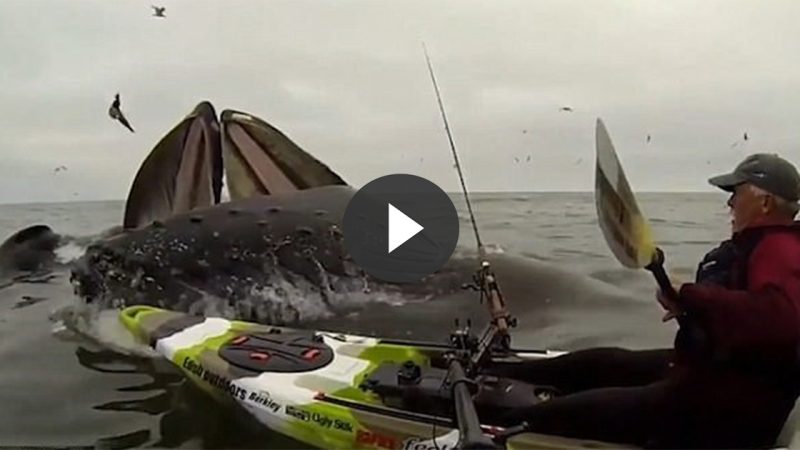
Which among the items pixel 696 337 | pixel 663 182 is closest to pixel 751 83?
pixel 663 182

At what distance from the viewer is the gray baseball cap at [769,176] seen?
188cm

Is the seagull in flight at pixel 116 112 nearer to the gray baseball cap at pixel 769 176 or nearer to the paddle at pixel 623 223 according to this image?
the paddle at pixel 623 223

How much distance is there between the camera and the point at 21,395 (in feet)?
8.34

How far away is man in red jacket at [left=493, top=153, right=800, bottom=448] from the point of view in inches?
68.2

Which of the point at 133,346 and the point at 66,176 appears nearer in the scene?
the point at 66,176

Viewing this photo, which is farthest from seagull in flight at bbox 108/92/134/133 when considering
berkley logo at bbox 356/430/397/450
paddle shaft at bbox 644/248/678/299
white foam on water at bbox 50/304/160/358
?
paddle shaft at bbox 644/248/678/299

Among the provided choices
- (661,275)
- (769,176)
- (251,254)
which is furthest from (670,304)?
(251,254)

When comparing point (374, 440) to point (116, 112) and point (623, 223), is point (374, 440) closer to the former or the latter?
point (623, 223)

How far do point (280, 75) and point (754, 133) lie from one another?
1.29 m

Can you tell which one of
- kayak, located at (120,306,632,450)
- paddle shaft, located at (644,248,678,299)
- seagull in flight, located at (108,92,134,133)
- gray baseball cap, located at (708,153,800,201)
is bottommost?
kayak, located at (120,306,632,450)

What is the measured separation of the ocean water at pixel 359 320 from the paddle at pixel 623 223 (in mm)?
233

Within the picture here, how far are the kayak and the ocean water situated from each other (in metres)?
0.09

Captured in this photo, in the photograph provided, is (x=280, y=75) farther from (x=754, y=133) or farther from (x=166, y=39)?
(x=754, y=133)
